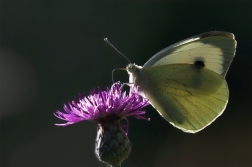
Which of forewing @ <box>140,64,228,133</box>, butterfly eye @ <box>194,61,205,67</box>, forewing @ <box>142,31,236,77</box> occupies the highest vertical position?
forewing @ <box>142,31,236,77</box>

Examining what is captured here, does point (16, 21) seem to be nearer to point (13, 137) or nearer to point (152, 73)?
point (13, 137)

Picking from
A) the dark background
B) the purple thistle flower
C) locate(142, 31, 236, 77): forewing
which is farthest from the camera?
the dark background

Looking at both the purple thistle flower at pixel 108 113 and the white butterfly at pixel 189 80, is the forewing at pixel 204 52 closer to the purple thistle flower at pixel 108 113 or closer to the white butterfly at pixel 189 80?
the white butterfly at pixel 189 80

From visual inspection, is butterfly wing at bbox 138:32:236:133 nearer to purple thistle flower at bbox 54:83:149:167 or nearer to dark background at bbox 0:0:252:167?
purple thistle flower at bbox 54:83:149:167

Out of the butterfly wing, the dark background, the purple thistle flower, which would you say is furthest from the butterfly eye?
the dark background

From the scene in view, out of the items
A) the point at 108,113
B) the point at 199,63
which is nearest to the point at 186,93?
the point at 199,63

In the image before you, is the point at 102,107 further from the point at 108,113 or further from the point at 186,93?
the point at 186,93

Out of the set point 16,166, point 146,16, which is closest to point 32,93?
point 16,166
